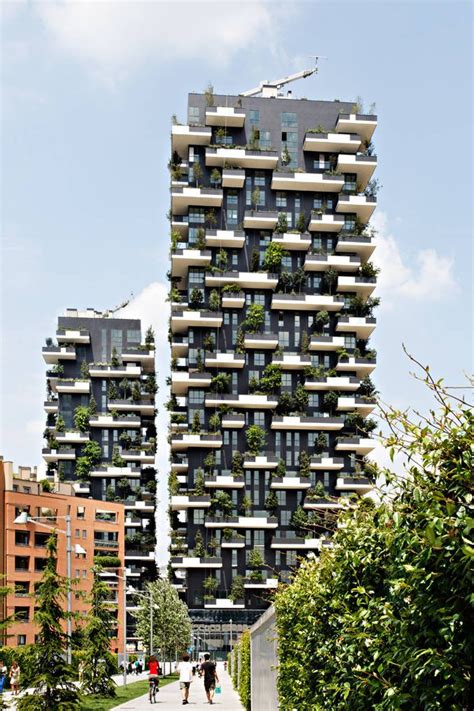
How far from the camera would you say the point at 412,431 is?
633 centimetres

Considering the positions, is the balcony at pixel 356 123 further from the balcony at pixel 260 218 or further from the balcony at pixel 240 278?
the balcony at pixel 240 278

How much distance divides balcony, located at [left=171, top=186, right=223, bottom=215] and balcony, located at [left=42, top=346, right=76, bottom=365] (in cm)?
3294

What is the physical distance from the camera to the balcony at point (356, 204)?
97.8 metres

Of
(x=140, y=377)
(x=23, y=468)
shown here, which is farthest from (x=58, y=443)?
(x=140, y=377)

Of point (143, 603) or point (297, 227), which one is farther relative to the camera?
point (297, 227)

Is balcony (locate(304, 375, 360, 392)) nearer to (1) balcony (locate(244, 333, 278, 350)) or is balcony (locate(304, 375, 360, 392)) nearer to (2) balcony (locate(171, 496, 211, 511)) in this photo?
(1) balcony (locate(244, 333, 278, 350))

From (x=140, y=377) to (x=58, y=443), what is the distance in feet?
48.7

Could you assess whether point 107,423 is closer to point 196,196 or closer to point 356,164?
point 196,196

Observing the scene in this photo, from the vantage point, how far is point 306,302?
96.2m

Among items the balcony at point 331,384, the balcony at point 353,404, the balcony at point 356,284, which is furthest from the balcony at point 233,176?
the balcony at point 353,404

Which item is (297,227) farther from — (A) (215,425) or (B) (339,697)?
(B) (339,697)

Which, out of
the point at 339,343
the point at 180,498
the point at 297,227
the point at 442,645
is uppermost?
the point at 297,227

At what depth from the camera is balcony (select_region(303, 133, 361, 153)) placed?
9781 cm

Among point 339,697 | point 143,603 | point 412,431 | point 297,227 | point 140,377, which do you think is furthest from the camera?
point 140,377
